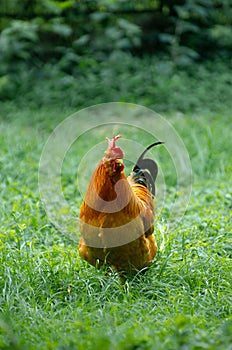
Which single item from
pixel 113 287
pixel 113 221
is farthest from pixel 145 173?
pixel 113 287

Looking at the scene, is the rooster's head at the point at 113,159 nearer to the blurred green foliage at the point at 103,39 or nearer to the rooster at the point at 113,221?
the rooster at the point at 113,221

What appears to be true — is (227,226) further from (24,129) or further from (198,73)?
(198,73)

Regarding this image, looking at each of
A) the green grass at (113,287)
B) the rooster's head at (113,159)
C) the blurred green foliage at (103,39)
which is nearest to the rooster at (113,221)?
the rooster's head at (113,159)

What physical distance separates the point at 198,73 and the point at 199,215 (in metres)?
5.40

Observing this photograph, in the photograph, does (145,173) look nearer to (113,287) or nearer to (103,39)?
(113,287)

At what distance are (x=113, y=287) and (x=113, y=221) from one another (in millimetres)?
510

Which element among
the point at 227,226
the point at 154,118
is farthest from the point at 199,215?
the point at 154,118

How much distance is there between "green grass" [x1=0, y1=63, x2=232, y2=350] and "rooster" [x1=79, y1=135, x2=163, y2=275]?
17 cm

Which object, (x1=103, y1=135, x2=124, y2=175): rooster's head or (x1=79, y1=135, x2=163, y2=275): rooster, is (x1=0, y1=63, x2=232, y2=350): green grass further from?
(x1=103, y1=135, x2=124, y2=175): rooster's head

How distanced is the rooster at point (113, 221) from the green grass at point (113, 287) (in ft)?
0.55

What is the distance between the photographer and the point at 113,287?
12.8ft

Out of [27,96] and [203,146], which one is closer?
[203,146]

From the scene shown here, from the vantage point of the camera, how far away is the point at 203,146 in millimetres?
7562

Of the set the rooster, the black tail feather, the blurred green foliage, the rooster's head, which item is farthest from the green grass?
the blurred green foliage
